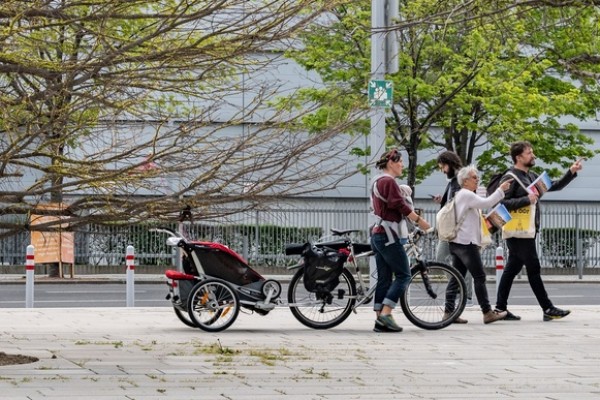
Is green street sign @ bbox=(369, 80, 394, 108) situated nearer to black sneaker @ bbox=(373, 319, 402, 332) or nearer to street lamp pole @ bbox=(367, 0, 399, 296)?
street lamp pole @ bbox=(367, 0, 399, 296)

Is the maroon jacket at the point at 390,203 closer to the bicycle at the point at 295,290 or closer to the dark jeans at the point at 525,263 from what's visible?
the bicycle at the point at 295,290

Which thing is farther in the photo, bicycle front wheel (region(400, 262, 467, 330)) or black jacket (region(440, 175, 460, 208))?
black jacket (region(440, 175, 460, 208))

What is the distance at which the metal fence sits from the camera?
31750 mm

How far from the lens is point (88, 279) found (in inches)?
1147

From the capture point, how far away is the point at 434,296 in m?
13.3

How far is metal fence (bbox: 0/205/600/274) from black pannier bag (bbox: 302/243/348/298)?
15.1m

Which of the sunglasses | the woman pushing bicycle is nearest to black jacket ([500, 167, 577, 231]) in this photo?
the woman pushing bicycle

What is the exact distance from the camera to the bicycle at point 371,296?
1319 centimetres

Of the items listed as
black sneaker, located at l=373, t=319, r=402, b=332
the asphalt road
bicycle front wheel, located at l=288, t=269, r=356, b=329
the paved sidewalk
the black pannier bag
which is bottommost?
the asphalt road

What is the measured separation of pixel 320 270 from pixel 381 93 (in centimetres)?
350

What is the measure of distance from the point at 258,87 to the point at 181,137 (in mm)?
866

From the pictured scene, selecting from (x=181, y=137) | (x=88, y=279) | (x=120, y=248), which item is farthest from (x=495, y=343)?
(x=120, y=248)

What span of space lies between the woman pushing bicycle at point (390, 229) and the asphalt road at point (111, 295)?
7.60 metres

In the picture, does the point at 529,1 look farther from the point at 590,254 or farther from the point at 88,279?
the point at 590,254
